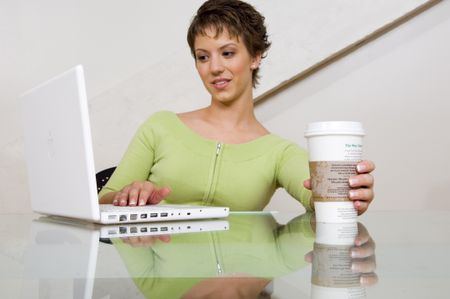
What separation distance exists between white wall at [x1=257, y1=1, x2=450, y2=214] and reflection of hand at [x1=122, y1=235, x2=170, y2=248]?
1.59 metres

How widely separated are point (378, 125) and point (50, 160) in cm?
157

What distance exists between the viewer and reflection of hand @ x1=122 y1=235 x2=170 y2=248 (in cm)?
66

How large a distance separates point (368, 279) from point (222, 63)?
47.8 inches

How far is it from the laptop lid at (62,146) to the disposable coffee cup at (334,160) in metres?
0.33

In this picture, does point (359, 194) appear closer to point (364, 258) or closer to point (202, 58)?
point (364, 258)

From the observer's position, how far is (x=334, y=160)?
0.79 metres

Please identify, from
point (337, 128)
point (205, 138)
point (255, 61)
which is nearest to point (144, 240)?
point (337, 128)

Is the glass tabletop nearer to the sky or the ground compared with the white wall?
nearer to the ground

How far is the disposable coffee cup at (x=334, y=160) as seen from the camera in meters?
0.79

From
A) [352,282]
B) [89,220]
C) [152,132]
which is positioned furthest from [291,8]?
[352,282]

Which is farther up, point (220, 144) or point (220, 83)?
point (220, 83)

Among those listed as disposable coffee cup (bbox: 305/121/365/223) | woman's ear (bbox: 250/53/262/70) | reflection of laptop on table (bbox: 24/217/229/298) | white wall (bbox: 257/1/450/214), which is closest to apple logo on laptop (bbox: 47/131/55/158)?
reflection of laptop on table (bbox: 24/217/229/298)

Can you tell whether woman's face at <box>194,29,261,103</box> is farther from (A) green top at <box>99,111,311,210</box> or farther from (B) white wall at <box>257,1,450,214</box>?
(B) white wall at <box>257,1,450,214</box>

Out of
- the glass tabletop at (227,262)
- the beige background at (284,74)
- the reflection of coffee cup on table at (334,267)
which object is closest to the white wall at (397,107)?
the beige background at (284,74)
